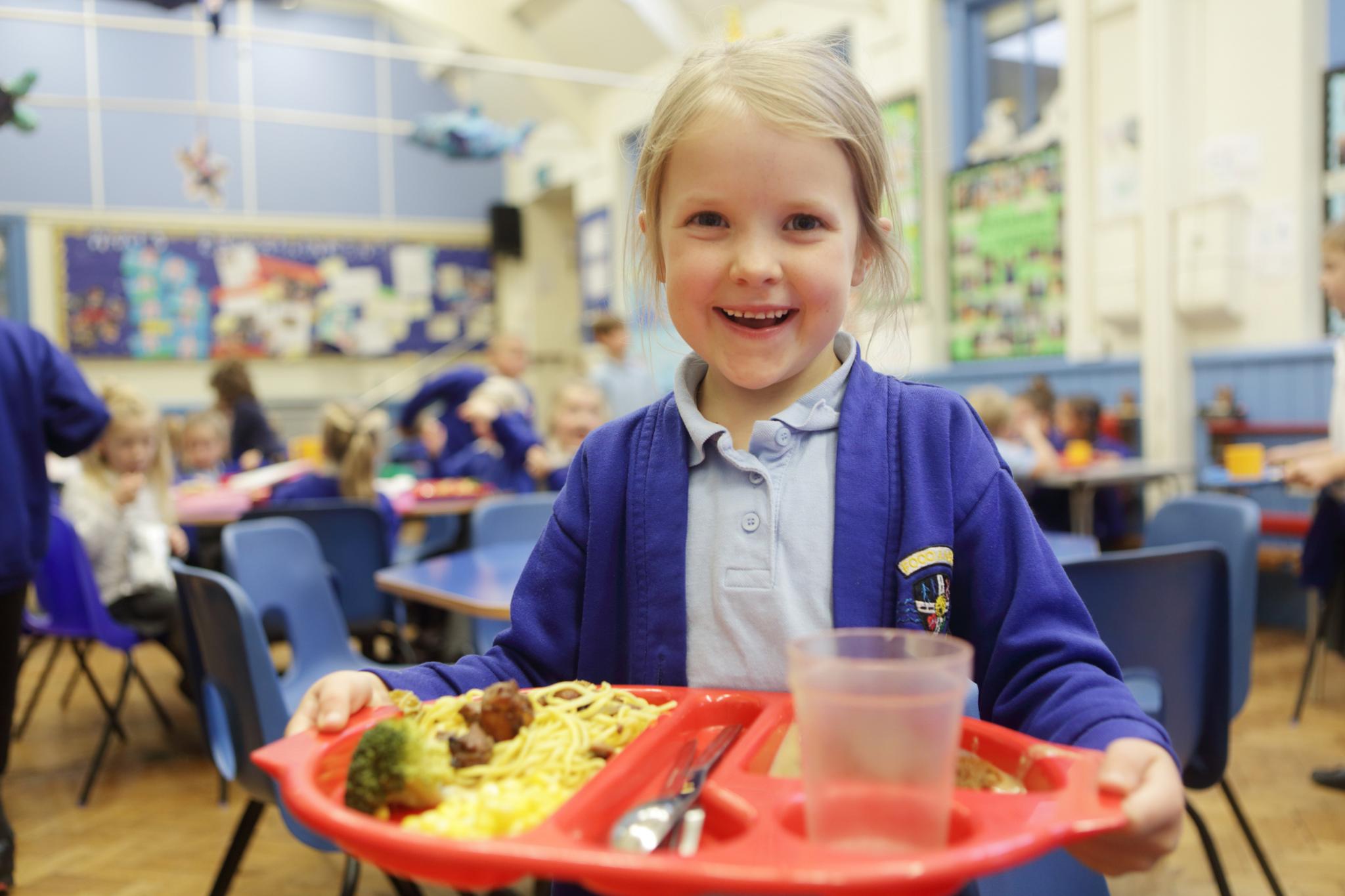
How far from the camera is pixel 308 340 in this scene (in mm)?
11211

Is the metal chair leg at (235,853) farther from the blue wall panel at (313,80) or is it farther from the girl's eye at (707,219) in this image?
the blue wall panel at (313,80)

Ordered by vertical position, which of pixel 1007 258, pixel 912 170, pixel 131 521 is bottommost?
pixel 131 521

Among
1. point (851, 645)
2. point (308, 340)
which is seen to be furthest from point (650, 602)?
point (308, 340)

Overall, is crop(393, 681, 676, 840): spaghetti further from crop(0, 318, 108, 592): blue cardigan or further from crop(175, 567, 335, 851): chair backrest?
crop(0, 318, 108, 592): blue cardigan

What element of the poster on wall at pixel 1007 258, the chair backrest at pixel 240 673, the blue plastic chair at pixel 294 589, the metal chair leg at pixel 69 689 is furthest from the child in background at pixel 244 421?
the poster on wall at pixel 1007 258

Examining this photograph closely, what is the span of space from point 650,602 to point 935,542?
0.27 m

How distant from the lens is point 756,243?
3.09 ft

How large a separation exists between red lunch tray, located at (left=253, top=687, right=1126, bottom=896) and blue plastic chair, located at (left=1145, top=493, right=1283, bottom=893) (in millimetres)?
1475

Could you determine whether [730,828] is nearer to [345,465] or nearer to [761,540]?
[761,540]

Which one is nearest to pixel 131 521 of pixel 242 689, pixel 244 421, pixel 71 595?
pixel 71 595

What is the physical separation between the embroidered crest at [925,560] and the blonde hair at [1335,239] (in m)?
3.01

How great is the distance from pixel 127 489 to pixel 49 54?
320 inches

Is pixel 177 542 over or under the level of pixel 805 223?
under

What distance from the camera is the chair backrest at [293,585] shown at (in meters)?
2.72
